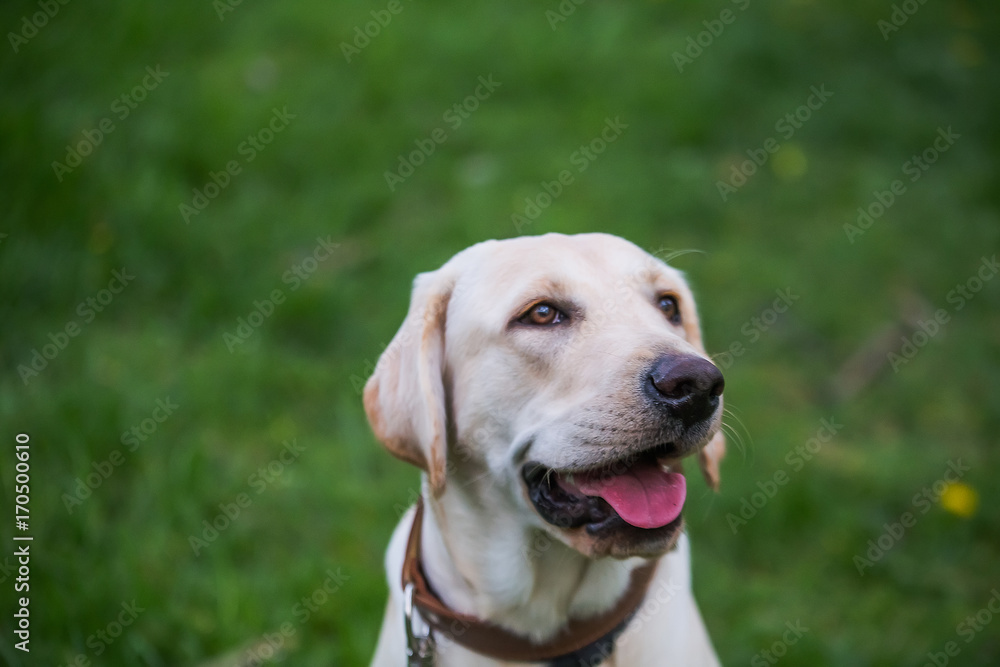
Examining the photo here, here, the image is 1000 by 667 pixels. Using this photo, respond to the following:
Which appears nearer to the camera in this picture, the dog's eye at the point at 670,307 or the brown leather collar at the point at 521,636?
the brown leather collar at the point at 521,636

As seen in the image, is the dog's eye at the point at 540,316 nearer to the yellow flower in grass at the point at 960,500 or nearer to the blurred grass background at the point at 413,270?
the blurred grass background at the point at 413,270

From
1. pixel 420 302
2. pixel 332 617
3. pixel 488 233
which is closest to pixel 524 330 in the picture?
pixel 420 302

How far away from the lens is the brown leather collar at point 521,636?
2506 millimetres

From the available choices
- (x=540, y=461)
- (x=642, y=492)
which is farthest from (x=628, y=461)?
(x=540, y=461)

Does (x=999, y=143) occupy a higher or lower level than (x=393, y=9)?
lower

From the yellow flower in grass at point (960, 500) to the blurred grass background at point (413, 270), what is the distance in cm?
2

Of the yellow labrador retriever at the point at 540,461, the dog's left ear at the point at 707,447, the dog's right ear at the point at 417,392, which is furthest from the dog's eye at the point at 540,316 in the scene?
the dog's left ear at the point at 707,447

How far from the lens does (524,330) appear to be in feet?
8.42

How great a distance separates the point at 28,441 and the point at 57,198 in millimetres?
1819

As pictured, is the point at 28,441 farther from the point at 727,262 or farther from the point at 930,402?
the point at 930,402

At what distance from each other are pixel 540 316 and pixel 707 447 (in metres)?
0.77

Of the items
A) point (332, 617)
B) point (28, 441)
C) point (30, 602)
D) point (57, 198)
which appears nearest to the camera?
point (30, 602)

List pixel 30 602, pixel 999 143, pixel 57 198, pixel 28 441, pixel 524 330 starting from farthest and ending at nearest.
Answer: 1. pixel 999 143
2. pixel 57 198
3. pixel 28 441
4. pixel 30 602
5. pixel 524 330

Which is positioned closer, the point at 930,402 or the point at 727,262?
the point at 930,402
